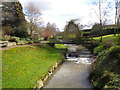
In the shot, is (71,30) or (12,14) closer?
(12,14)

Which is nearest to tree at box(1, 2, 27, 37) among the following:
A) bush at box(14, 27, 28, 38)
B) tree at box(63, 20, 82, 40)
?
bush at box(14, 27, 28, 38)

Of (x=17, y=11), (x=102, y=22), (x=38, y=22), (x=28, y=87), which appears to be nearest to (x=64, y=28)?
(x=38, y=22)

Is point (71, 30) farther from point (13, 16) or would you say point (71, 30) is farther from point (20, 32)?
point (13, 16)

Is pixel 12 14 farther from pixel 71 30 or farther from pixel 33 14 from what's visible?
pixel 71 30

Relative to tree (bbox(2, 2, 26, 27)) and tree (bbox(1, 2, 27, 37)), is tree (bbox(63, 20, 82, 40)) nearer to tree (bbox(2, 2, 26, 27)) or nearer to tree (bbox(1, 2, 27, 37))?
tree (bbox(1, 2, 27, 37))

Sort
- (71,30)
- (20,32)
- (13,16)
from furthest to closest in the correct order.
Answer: (71,30)
(13,16)
(20,32)

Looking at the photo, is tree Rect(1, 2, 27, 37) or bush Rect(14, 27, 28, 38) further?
tree Rect(1, 2, 27, 37)

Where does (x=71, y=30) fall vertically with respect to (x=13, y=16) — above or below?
below

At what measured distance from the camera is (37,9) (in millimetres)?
35281

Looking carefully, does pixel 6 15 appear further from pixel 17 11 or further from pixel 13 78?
pixel 13 78

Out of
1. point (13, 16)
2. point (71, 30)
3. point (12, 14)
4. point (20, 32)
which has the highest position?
point (12, 14)

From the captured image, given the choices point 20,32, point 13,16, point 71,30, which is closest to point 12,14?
point 13,16

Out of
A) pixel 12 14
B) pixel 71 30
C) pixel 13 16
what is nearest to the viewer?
pixel 12 14

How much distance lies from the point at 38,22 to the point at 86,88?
94.3 ft
